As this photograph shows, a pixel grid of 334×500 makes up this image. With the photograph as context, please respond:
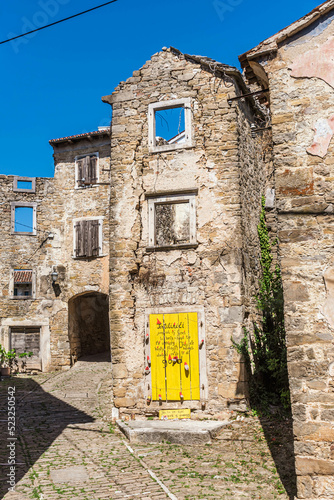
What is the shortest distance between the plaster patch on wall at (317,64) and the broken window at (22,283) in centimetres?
1359

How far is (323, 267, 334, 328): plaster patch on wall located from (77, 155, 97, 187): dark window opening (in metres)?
13.0

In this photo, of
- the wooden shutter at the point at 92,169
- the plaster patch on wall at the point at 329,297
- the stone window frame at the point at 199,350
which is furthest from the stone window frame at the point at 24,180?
the plaster patch on wall at the point at 329,297

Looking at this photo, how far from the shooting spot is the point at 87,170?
56.8 feet

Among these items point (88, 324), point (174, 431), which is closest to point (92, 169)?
point (88, 324)

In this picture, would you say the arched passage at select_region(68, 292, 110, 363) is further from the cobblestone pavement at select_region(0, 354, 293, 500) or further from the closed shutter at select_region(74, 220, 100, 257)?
the cobblestone pavement at select_region(0, 354, 293, 500)

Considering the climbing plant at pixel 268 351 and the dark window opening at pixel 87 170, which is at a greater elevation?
the dark window opening at pixel 87 170

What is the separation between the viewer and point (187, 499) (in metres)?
5.47

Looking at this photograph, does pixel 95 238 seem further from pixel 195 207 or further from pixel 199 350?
pixel 199 350

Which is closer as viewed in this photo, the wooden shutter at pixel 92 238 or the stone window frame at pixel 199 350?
the stone window frame at pixel 199 350

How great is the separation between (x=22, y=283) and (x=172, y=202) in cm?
935

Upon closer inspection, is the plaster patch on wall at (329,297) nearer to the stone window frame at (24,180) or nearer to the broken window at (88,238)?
the broken window at (88,238)

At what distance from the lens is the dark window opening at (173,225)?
32.4 feet

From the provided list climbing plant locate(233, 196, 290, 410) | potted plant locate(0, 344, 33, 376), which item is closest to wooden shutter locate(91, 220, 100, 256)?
potted plant locate(0, 344, 33, 376)

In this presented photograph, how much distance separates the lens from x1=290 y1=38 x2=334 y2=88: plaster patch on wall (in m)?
5.42
